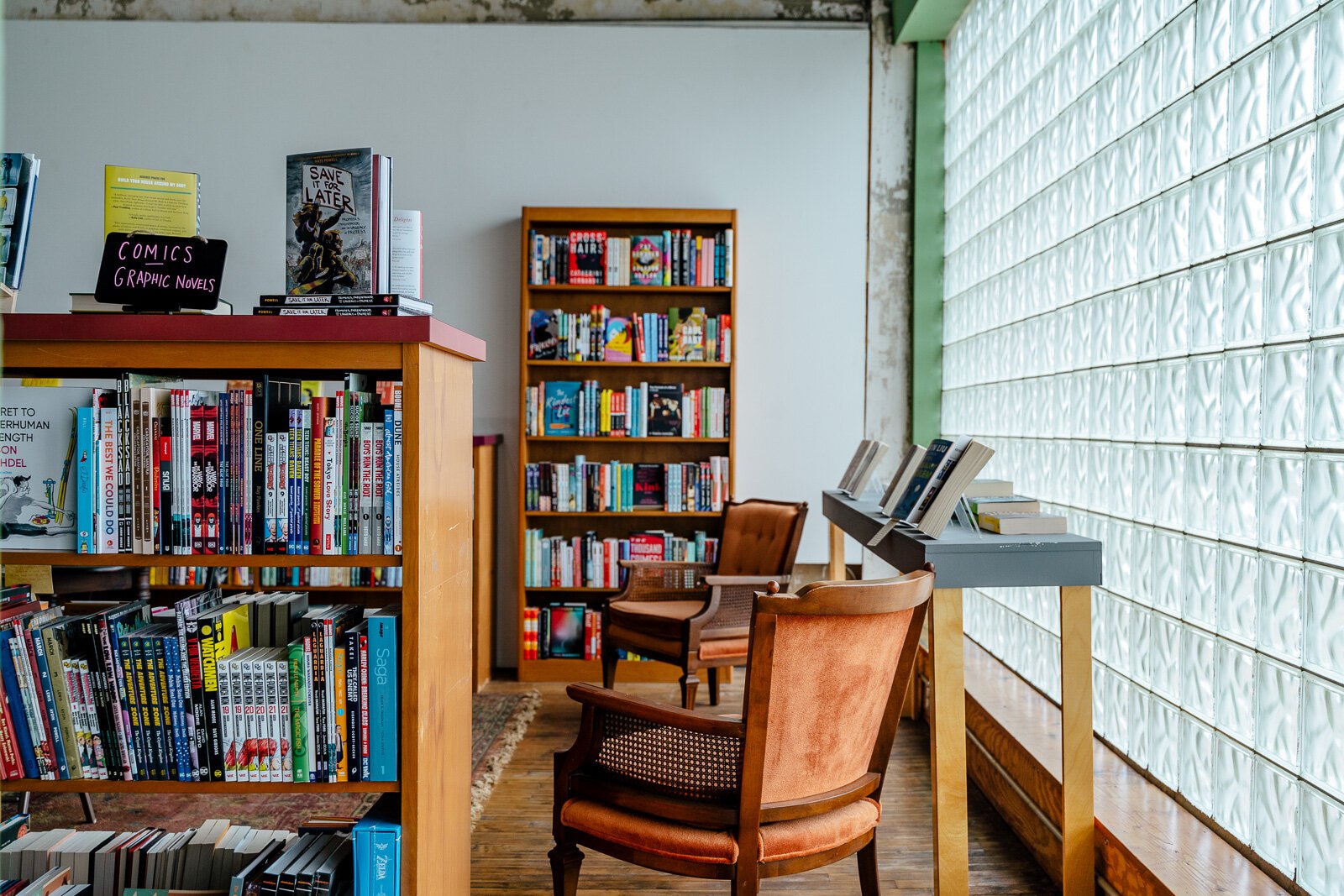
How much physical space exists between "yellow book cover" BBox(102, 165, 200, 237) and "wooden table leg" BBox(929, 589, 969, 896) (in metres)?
1.91

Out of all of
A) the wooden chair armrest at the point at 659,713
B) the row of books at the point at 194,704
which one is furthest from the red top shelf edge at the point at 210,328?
the wooden chair armrest at the point at 659,713

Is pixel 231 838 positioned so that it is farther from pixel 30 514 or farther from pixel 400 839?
pixel 30 514

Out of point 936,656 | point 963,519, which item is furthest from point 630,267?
point 936,656

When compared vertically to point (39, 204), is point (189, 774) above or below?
below

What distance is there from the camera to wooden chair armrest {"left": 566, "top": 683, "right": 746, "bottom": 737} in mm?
1805

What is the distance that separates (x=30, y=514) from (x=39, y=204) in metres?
3.92

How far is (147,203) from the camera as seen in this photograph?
72.7 inches

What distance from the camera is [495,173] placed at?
469 cm

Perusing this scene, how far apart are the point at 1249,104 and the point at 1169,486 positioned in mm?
926

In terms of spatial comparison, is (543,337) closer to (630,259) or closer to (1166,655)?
(630,259)

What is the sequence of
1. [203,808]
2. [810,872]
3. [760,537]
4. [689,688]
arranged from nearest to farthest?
[810,872] < [203,808] < [689,688] < [760,537]

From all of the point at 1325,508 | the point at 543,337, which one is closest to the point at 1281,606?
the point at 1325,508

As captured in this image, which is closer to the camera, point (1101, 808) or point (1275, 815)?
point (1275, 815)

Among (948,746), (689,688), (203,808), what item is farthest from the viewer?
(689,688)
